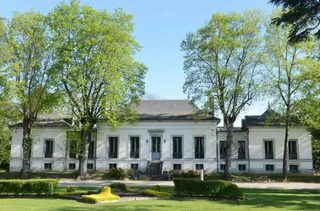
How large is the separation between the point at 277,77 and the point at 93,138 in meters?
20.4

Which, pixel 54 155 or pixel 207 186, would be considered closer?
pixel 207 186

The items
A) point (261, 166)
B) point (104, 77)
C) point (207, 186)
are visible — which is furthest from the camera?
point (261, 166)

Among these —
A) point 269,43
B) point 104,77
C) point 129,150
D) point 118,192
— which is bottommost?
point 118,192

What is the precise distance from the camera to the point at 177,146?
41594 mm

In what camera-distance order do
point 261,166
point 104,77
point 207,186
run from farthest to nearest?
Result: point 261,166, point 104,77, point 207,186

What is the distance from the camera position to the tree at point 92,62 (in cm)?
→ 3512

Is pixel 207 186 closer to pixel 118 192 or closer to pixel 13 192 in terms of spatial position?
pixel 118 192

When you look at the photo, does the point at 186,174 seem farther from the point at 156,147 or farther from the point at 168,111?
the point at 168,111

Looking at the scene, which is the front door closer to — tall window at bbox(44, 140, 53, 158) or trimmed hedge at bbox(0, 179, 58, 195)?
tall window at bbox(44, 140, 53, 158)

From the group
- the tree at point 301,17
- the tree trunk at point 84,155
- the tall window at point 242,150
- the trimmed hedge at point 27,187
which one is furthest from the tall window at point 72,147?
the tree at point 301,17

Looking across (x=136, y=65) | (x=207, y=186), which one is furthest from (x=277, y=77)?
(x=207, y=186)

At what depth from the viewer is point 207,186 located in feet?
66.4

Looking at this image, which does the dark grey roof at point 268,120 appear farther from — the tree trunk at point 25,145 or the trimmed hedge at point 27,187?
the trimmed hedge at point 27,187

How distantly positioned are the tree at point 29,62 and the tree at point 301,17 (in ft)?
86.2
